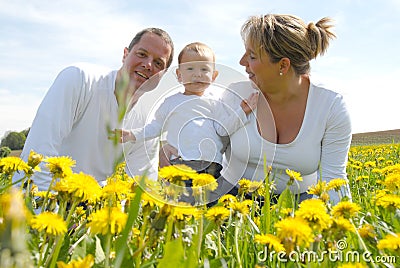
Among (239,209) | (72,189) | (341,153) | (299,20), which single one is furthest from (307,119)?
(72,189)

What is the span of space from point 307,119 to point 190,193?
1.84 m

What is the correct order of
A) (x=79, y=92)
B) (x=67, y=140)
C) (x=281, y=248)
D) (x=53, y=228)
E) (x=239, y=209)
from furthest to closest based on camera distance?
1. (x=67, y=140)
2. (x=79, y=92)
3. (x=239, y=209)
4. (x=281, y=248)
5. (x=53, y=228)

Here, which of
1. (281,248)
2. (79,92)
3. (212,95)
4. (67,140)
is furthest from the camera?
(67,140)

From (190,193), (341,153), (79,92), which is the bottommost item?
(341,153)

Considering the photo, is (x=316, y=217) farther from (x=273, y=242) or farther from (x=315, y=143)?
(x=315, y=143)

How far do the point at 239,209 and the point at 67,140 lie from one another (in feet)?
5.99

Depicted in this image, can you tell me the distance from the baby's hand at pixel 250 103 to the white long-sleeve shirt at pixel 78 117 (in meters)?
0.70

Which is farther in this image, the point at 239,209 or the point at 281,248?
the point at 239,209

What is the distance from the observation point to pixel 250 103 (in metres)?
2.41

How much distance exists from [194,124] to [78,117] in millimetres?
1153

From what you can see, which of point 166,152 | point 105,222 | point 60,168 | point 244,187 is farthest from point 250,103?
point 105,222

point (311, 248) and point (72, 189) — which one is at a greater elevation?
point (72, 189)

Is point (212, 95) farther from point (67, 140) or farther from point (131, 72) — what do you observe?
point (67, 140)

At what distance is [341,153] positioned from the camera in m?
2.57
